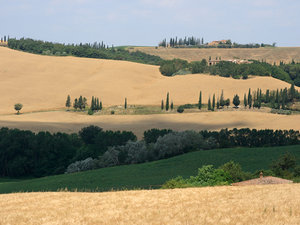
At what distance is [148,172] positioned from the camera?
7381cm

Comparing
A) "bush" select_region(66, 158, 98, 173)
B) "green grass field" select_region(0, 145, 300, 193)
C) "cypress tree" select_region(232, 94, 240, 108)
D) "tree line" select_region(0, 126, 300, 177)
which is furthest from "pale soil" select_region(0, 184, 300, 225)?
"cypress tree" select_region(232, 94, 240, 108)

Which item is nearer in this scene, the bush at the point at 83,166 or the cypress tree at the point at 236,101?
the bush at the point at 83,166

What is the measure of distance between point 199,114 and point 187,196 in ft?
387

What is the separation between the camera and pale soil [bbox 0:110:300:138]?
130750mm

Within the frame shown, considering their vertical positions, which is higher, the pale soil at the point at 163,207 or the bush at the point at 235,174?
the pale soil at the point at 163,207

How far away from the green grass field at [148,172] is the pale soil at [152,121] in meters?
42.0

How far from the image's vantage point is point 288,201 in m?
27.2

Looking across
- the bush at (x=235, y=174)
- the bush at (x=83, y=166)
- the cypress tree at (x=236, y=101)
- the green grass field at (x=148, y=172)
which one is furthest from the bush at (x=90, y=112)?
the bush at (x=235, y=174)

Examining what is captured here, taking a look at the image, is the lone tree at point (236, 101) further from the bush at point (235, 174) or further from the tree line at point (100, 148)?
the bush at point (235, 174)

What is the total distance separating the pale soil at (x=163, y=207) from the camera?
2397 centimetres

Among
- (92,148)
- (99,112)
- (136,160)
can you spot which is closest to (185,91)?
(99,112)

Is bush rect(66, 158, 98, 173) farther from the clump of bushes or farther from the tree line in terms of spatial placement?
the clump of bushes

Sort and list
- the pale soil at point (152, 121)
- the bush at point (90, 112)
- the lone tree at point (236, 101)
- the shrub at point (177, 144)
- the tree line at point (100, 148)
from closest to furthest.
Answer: the tree line at point (100, 148) < the shrub at point (177, 144) < the pale soil at point (152, 121) < the bush at point (90, 112) < the lone tree at point (236, 101)

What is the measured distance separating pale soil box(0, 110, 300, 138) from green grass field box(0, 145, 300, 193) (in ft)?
138
